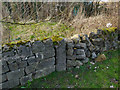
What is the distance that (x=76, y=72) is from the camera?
193 inches

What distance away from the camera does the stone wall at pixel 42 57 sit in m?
3.89

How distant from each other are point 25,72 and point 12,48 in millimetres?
1065

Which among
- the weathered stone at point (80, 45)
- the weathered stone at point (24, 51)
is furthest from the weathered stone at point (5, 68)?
the weathered stone at point (80, 45)

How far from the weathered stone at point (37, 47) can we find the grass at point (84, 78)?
1191 mm

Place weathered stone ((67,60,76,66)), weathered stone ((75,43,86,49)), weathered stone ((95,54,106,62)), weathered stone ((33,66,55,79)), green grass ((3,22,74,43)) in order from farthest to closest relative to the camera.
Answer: green grass ((3,22,74,43)) → weathered stone ((95,54,106,62)) → weathered stone ((75,43,86,49)) → weathered stone ((67,60,76,66)) → weathered stone ((33,66,55,79))

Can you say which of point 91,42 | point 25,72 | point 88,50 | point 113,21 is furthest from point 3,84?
point 113,21

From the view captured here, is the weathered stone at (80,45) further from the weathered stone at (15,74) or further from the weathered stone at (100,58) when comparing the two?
the weathered stone at (15,74)

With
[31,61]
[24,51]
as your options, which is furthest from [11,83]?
[24,51]

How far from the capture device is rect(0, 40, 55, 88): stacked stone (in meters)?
3.84

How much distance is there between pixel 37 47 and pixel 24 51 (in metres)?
0.51

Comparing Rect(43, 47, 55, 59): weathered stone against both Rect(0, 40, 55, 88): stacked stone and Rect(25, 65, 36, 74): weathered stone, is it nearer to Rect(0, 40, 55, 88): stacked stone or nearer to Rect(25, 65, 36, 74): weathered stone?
Rect(0, 40, 55, 88): stacked stone

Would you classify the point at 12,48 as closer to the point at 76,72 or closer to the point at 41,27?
the point at 76,72

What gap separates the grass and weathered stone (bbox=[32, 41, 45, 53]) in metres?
1.19

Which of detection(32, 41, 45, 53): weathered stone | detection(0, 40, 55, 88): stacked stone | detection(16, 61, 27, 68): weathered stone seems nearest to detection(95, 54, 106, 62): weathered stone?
detection(0, 40, 55, 88): stacked stone
